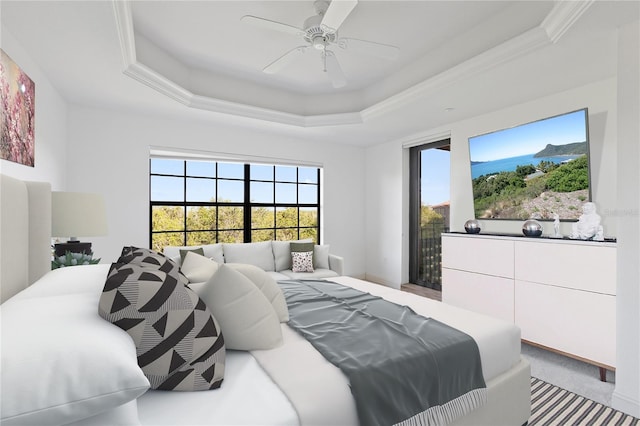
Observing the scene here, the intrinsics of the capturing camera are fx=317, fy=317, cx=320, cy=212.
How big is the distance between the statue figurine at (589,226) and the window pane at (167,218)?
14.8 ft

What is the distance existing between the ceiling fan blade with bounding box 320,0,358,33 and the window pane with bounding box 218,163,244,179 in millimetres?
3127

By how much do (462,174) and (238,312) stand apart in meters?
3.63

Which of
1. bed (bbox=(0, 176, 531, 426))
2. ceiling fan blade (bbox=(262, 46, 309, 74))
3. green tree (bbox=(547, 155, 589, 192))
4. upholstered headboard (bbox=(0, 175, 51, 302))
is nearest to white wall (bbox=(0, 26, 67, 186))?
upholstered headboard (bbox=(0, 175, 51, 302))

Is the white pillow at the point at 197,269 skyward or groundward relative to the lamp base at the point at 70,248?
groundward

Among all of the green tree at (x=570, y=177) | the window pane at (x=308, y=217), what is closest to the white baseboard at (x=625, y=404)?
the green tree at (x=570, y=177)

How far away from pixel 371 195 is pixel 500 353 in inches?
161

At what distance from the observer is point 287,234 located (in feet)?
17.3

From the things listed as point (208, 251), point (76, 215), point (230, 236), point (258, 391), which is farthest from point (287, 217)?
point (258, 391)

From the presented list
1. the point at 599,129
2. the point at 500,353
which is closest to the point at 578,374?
the point at 500,353

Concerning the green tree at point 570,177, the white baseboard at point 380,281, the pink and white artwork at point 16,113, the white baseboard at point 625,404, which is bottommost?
the white baseboard at point 625,404

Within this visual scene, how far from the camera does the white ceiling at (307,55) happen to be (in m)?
2.09

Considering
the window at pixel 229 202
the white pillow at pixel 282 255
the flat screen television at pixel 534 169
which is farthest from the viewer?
the window at pixel 229 202

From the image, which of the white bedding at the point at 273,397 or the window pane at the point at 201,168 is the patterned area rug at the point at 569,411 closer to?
the white bedding at the point at 273,397

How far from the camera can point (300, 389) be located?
1106 mm
